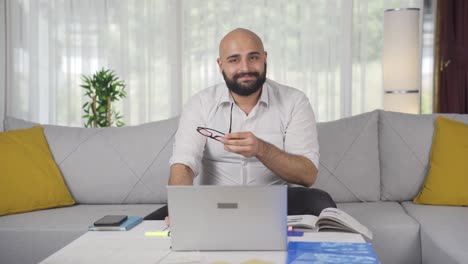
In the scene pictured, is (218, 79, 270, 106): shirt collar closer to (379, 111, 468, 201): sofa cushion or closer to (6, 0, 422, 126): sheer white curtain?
(379, 111, 468, 201): sofa cushion

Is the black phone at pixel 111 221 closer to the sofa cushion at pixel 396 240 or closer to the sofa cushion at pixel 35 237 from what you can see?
the sofa cushion at pixel 35 237

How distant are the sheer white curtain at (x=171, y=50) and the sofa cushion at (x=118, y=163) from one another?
2638 millimetres

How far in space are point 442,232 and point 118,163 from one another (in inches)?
58.6

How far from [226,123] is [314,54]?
10.4ft

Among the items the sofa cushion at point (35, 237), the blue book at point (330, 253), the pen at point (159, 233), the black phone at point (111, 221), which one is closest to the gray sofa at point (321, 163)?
the sofa cushion at point (35, 237)

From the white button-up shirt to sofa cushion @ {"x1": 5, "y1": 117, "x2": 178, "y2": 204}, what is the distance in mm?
442

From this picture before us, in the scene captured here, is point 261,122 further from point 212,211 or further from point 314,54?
point 314,54

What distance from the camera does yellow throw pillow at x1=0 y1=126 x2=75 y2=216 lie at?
102 inches

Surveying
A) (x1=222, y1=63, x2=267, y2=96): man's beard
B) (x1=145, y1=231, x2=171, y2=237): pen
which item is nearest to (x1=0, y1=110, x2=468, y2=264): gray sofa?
(x1=222, y1=63, x2=267, y2=96): man's beard

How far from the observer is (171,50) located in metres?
5.52

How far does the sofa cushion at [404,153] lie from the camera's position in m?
2.76

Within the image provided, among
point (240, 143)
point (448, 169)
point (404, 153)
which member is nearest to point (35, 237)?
point (240, 143)

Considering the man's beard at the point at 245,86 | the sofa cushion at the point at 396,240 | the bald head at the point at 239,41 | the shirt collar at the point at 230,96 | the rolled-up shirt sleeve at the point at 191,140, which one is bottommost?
the sofa cushion at the point at 396,240

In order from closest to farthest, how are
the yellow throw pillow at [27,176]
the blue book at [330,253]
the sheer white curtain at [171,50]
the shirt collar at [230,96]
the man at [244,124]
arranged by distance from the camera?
1. the blue book at [330,253]
2. the man at [244,124]
3. the shirt collar at [230,96]
4. the yellow throw pillow at [27,176]
5. the sheer white curtain at [171,50]
